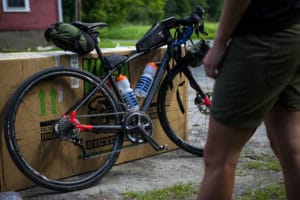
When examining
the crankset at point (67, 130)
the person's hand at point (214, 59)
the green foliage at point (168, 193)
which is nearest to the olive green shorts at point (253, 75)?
the person's hand at point (214, 59)

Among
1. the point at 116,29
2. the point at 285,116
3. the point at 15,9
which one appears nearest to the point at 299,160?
the point at 285,116

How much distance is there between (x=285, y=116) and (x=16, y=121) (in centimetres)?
182

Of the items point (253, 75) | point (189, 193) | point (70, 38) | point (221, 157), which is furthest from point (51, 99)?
point (253, 75)

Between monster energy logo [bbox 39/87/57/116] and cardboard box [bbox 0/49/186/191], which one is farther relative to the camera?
monster energy logo [bbox 39/87/57/116]

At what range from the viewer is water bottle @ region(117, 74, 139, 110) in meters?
3.55

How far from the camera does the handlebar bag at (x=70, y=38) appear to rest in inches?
127

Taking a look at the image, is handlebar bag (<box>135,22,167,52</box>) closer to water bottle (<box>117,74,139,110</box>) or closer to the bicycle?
the bicycle

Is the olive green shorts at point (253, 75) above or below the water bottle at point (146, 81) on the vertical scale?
above

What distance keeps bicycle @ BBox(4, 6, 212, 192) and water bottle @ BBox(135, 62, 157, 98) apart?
4cm

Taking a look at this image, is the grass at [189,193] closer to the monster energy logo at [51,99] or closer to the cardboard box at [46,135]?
the cardboard box at [46,135]

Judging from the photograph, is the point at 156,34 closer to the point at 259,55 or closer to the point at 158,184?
the point at 158,184

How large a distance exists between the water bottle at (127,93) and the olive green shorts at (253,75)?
174cm

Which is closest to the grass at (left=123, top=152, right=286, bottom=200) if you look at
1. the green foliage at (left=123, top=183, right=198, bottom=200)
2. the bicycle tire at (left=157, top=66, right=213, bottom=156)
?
the green foliage at (left=123, top=183, right=198, bottom=200)

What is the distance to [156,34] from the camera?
3.67 m
